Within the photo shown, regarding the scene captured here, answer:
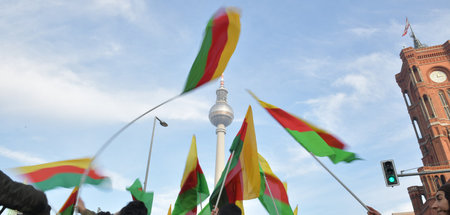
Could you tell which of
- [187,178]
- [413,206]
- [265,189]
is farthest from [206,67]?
[413,206]

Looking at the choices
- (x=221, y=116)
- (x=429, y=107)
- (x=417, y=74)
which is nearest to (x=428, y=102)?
(x=429, y=107)

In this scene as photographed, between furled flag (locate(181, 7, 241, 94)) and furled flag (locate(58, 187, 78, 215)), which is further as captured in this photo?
furled flag (locate(58, 187, 78, 215))

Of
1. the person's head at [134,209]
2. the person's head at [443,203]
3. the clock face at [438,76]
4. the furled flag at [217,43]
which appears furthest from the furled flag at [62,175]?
the clock face at [438,76]

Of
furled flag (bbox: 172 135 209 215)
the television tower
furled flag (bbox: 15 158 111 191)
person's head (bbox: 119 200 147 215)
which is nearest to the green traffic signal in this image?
furled flag (bbox: 172 135 209 215)

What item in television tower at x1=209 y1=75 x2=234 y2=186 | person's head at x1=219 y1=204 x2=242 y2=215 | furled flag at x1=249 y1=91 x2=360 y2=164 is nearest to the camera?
person's head at x1=219 y1=204 x2=242 y2=215

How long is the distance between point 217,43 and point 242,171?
2.96m

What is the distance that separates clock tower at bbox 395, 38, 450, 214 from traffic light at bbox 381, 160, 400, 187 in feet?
123

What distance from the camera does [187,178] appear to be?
30.3 ft

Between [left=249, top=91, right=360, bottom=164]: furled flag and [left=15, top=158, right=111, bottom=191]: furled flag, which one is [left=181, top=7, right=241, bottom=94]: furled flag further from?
[left=15, top=158, right=111, bottom=191]: furled flag

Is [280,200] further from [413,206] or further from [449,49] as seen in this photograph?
[449,49]

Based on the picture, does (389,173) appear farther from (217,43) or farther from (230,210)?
(230,210)

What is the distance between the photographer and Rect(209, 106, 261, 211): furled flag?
7.72 m

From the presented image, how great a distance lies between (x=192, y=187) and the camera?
29.9ft

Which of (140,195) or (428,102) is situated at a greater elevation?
(428,102)
